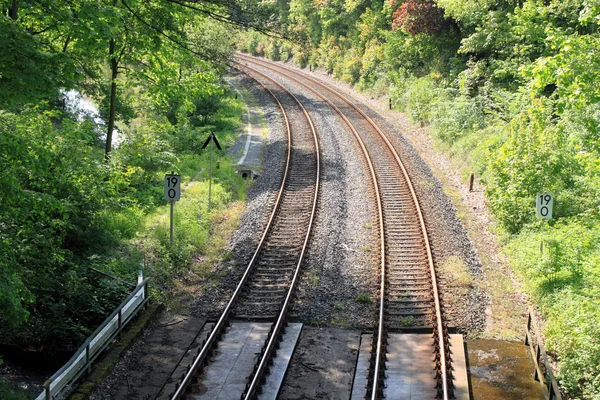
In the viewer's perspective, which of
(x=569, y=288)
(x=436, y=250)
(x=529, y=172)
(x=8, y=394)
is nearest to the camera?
(x=8, y=394)

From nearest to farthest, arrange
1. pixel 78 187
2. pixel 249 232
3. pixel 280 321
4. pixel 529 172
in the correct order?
pixel 280 321, pixel 78 187, pixel 529 172, pixel 249 232

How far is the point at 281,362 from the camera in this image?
1023cm

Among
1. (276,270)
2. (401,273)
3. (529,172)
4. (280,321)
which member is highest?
(529,172)

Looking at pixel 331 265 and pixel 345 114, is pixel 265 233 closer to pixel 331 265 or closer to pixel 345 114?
pixel 331 265

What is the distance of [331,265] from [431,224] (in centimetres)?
349

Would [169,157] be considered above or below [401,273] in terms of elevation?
above

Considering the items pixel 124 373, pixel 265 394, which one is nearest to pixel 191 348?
pixel 124 373

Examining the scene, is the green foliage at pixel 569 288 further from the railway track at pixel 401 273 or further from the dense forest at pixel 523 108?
the railway track at pixel 401 273

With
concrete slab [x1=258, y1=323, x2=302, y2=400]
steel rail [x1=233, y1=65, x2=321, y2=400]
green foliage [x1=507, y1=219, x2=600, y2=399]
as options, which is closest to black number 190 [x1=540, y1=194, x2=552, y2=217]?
green foliage [x1=507, y1=219, x2=600, y2=399]

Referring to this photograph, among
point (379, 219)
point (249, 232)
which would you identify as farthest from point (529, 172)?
point (249, 232)

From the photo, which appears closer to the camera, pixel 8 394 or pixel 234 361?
pixel 8 394

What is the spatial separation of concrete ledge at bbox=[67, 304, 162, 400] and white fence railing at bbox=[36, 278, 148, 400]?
0.15m

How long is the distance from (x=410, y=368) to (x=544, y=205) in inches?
207

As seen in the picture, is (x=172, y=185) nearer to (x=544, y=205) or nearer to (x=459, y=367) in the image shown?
(x=459, y=367)
